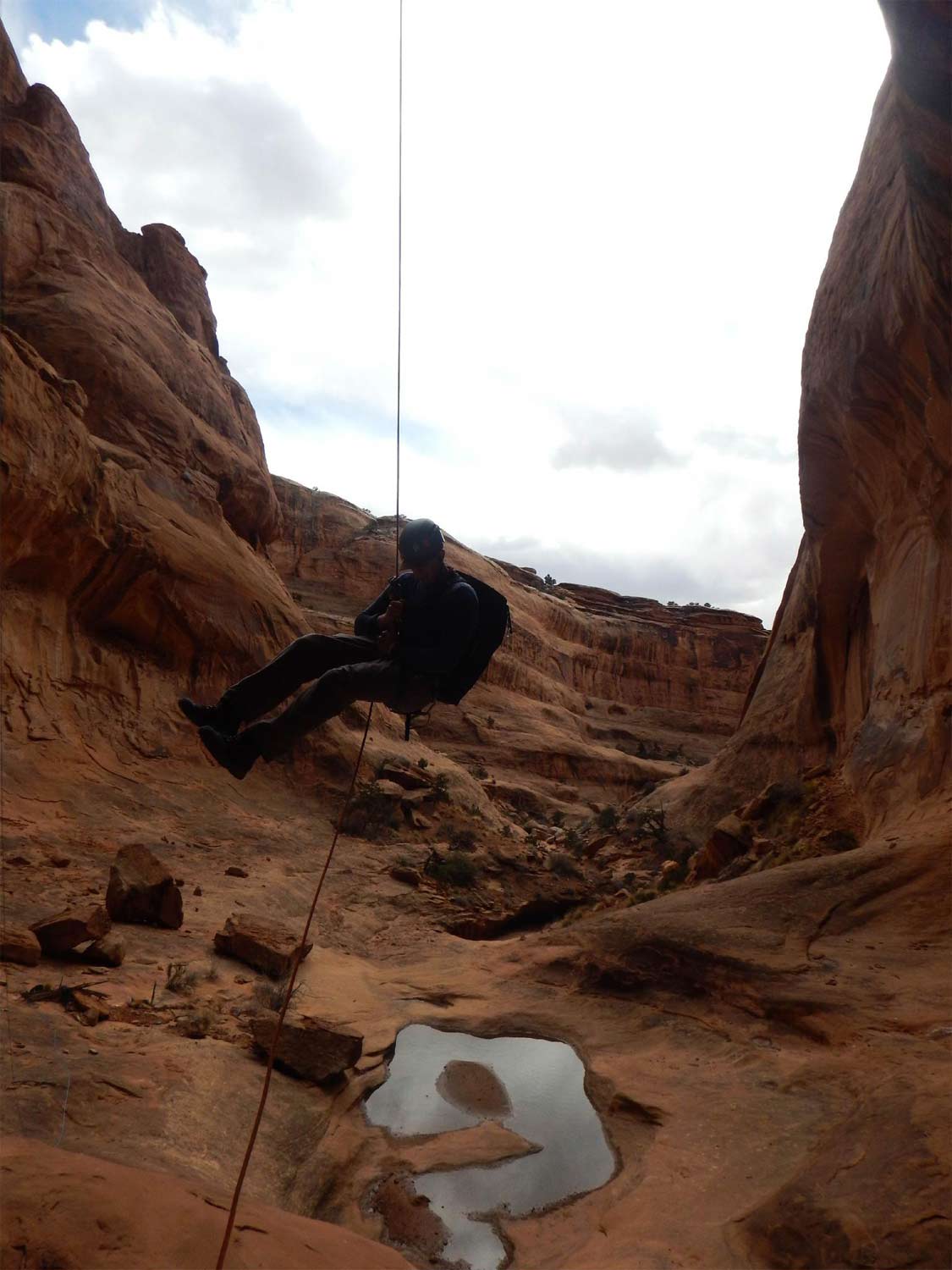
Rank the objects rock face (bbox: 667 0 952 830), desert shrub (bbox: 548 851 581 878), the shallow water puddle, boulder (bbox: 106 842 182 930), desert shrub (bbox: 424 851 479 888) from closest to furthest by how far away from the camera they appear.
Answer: the shallow water puddle
rock face (bbox: 667 0 952 830)
boulder (bbox: 106 842 182 930)
desert shrub (bbox: 424 851 479 888)
desert shrub (bbox: 548 851 581 878)

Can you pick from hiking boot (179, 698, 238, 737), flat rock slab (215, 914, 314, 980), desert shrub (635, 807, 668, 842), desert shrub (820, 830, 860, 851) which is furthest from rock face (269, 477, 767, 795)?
hiking boot (179, 698, 238, 737)

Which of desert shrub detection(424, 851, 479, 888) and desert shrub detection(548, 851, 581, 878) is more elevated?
desert shrub detection(548, 851, 581, 878)

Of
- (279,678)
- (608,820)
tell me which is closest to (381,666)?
(279,678)

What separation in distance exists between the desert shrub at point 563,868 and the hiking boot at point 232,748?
1099cm

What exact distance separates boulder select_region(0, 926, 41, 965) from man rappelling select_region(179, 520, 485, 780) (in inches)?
89.1

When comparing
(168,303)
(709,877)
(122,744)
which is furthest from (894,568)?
(168,303)

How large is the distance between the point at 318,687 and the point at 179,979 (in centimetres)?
307

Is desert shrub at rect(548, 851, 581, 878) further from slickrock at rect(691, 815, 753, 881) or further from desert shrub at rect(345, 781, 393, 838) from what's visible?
desert shrub at rect(345, 781, 393, 838)

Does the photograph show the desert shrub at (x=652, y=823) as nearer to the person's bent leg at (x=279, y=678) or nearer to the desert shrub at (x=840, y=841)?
the desert shrub at (x=840, y=841)

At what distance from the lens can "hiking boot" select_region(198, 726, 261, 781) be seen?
18.1 feet

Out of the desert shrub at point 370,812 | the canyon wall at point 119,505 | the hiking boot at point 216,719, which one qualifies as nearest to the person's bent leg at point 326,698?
the hiking boot at point 216,719

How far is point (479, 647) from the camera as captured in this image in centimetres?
584

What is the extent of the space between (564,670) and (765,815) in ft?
116

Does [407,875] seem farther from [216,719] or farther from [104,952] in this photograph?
[216,719]
